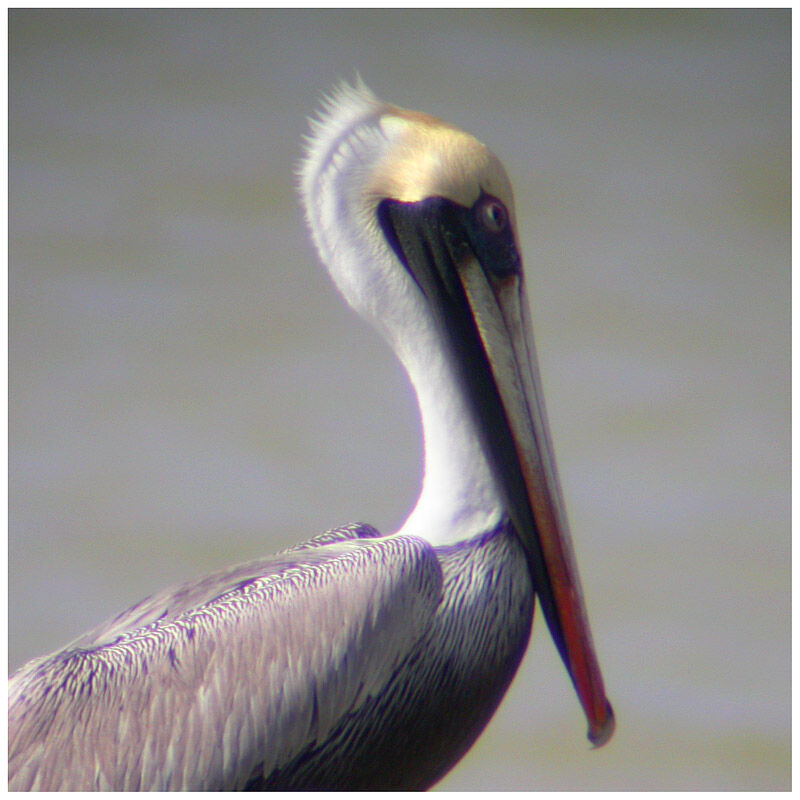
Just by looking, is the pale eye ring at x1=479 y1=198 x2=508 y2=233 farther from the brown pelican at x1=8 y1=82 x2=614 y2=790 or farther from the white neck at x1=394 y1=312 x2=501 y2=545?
the white neck at x1=394 y1=312 x2=501 y2=545

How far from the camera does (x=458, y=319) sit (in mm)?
1784

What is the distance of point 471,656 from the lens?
1.62 metres

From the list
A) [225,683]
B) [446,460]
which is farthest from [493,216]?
[225,683]

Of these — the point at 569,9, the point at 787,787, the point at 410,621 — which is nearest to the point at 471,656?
the point at 410,621

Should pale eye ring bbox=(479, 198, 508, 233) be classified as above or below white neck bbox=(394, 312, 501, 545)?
above

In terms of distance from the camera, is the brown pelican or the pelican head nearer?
the brown pelican

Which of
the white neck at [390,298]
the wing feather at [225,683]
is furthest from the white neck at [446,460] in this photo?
the wing feather at [225,683]

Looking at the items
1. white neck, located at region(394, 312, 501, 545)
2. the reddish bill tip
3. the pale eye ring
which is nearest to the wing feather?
white neck, located at region(394, 312, 501, 545)

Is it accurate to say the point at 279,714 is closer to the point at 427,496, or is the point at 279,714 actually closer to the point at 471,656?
the point at 471,656

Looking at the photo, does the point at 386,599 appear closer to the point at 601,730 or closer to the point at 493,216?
the point at 601,730

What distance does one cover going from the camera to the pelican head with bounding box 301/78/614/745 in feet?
5.71

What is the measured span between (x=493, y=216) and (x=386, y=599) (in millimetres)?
692

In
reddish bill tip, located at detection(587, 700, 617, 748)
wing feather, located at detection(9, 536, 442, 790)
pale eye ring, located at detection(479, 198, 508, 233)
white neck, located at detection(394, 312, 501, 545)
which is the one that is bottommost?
reddish bill tip, located at detection(587, 700, 617, 748)

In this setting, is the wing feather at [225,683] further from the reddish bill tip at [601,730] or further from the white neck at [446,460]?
the reddish bill tip at [601,730]
